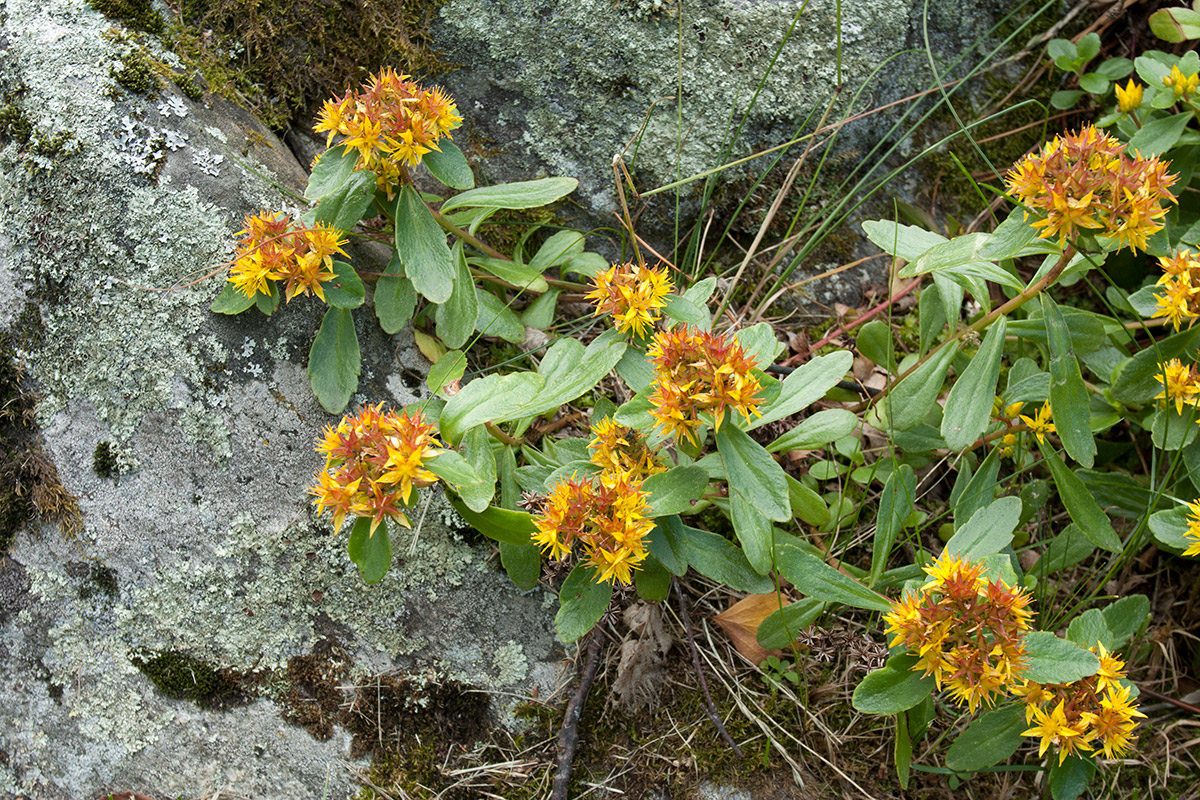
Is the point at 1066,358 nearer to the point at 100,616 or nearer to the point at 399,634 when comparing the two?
the point at 399,634

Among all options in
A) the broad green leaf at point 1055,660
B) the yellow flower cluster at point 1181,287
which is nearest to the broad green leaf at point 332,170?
the broad green leaf at point 1055,660

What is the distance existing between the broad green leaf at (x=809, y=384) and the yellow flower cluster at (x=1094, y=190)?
1.63 ft

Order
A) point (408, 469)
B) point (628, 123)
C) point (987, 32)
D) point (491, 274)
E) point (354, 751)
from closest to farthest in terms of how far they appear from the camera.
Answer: point (408, 469) → point (354, 751) → point (491, 274) → point (628, 123) → point (987, 32)

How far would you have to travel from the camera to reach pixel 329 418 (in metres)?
2.12

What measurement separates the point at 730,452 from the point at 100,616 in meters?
1.69

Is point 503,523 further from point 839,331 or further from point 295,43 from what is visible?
point 295,43

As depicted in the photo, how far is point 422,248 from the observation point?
1976 mm

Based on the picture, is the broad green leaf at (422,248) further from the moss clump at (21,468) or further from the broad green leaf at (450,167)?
the moss clump at (21,468)

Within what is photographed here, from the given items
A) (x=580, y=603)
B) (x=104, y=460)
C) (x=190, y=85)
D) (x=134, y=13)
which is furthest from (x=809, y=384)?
(x=134, y=13)

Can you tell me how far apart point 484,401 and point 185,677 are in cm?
111

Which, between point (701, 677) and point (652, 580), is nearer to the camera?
point (652, 580)

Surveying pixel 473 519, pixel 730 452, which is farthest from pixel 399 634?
pixel 730 452

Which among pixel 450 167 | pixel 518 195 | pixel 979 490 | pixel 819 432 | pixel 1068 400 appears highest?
pixel 450 167

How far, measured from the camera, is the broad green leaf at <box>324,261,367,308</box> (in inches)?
78.4
